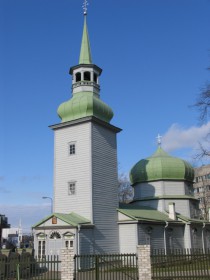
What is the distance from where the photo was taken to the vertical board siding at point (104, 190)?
27.9m

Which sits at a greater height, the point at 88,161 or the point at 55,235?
the point at 88,161

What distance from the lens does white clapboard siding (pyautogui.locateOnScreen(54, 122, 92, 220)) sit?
28109 mm

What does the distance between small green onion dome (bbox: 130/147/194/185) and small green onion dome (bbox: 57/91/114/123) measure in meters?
9.95

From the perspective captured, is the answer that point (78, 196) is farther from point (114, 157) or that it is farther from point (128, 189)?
point (128, 189)

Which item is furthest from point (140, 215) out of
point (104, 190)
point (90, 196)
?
point (90, 196)

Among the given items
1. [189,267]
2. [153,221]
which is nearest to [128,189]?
[153,221]

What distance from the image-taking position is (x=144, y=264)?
1572 centimetres

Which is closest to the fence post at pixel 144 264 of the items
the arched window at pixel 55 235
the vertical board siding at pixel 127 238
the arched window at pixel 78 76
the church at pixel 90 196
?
the church at pixel 90 196

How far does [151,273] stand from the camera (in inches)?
633

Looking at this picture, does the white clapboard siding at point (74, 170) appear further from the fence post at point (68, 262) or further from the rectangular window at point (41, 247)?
the fence post at point (68, 262)

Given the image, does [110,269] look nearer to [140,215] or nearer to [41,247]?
[41,247]

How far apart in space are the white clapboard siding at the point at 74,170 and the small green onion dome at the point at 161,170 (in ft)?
39.8

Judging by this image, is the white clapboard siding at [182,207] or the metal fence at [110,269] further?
the white clapboard siding at [182,207]

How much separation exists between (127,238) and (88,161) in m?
6.87
